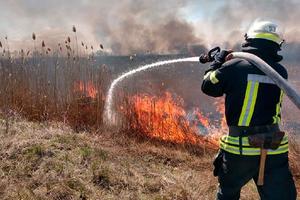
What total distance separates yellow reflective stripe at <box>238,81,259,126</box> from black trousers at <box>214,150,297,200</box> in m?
0.32

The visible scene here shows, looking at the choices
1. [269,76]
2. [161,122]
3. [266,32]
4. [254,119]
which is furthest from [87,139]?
[269,76]

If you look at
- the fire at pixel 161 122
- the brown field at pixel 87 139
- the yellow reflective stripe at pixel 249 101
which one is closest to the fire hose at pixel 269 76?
the yellow reflective stripe at pixel 249 101

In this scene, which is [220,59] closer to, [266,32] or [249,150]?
[266,32]

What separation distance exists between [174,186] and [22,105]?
14.0 feet

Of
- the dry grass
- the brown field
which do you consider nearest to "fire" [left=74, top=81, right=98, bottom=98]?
the brown field

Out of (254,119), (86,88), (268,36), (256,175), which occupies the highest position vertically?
(268,36)

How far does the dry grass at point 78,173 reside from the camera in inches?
191

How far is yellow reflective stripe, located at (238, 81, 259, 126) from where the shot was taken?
12.1 feet

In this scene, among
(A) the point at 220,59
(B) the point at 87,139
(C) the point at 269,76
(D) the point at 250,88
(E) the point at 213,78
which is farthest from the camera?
(B) the point at 87,139

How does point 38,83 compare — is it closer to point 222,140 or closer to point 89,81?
point 89,81

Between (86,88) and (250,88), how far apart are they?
18.9 ft

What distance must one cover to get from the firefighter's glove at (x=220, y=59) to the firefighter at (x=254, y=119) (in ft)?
0.34

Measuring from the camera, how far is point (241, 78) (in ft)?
12.2

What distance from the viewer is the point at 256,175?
Result: 3.86 meters
